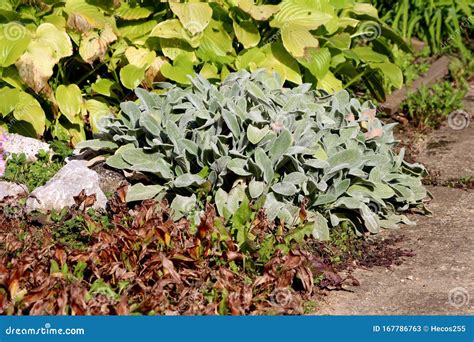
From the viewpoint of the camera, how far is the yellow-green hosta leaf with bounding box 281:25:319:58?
5871mm

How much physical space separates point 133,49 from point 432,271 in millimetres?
2443

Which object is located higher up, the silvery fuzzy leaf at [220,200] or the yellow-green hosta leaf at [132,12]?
the yellow-green hosta leaf at [132,12]

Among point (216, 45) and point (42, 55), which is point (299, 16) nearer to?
point (216, 45)

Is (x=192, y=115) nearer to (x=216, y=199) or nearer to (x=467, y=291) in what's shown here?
(x=216, y=199)

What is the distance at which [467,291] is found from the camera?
180 inches

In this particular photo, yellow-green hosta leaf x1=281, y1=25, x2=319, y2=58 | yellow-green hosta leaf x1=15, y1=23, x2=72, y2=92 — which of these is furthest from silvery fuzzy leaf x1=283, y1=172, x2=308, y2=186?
yellow-green hosta leaf x1=15, y1=23, x2=72, y2=92

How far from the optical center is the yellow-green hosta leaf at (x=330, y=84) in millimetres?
6309

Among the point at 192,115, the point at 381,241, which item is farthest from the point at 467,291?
the point at 192,115

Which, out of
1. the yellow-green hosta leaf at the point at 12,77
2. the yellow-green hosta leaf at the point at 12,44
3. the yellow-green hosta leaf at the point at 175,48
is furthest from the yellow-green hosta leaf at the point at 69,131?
the yellow-green hosta leaf at the point at 175,48

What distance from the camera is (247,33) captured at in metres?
6.10

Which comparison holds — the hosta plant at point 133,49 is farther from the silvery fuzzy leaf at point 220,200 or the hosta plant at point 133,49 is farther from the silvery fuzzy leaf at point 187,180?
the silvery fuzzy leaf at point 220,200

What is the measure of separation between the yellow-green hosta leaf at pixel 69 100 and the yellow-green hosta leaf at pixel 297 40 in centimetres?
134

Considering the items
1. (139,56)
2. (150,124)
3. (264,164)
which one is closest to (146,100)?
(150,124)

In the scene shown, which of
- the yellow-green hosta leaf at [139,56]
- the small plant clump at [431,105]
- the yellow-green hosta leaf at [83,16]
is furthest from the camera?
the small plant clump at [431,105]
